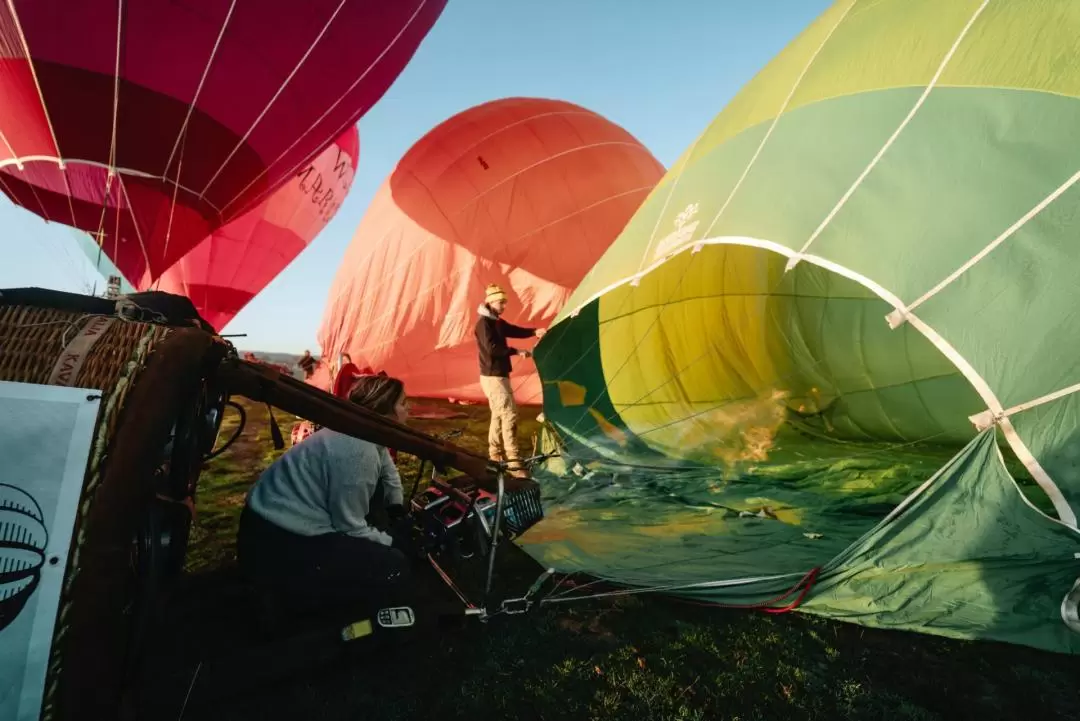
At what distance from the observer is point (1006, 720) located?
1909mm

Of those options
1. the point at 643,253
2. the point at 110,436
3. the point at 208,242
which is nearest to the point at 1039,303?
the point at 643,253

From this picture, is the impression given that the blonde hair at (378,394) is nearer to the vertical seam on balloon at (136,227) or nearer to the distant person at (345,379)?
the distant person at (345,379)

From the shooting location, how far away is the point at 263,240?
Answer: 11422mm

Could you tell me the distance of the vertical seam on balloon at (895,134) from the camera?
3.06 metres

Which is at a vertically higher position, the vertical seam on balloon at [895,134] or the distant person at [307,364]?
the vertical seam on balloon at [895,134]

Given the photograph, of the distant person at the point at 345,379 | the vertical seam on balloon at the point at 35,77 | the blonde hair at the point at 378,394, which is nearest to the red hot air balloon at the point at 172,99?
the vertical seam on balloon at the point at 35,77

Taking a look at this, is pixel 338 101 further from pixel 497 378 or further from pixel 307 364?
pixel 307 364

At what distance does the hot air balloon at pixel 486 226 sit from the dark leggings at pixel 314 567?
529 cm

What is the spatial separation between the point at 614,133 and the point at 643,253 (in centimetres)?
472

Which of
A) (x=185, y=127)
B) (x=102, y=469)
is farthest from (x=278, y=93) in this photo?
(x=102, y=469)


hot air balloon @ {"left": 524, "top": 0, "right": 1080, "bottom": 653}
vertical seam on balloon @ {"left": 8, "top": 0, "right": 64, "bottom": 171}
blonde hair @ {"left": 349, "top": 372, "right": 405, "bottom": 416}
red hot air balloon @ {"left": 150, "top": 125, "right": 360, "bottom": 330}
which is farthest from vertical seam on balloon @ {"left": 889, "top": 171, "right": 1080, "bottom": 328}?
red hot air balloon @ {"left": 150, "top": 125, "right": 360, "bottom": 330}

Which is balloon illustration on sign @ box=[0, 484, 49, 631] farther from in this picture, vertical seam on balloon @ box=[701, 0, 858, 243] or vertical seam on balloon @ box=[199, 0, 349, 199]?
vertical seam on balloon @ box=[199, 0, 349, 199]

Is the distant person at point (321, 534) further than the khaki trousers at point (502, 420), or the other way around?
the khaki trousers at point (502, 420)

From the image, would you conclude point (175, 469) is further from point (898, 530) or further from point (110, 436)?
point (898, 530)
